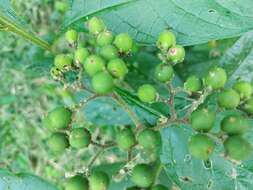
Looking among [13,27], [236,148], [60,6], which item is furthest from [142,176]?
[60,6]

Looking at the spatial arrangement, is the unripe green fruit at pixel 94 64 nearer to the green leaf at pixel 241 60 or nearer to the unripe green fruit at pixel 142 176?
the unripe green fruit at pixel 142 176

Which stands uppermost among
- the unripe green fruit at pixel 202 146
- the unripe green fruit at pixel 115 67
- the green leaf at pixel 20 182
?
the unripe green fruit at pixel 115 67

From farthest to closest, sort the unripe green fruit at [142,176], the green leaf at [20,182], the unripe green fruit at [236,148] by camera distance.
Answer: the green leaf at [20,182]
the unripe green fruit at [142,176]
the unripe green fruit at [236,148]

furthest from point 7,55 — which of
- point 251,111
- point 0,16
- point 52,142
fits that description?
point 251,111

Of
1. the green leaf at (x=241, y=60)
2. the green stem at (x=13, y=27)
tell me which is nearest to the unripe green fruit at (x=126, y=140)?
the green stem at (x=13, y=27)

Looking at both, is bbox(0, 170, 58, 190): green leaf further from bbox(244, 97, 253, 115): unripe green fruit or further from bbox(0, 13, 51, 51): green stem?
bbox(244, 97, 253, 115): unripe green fruit

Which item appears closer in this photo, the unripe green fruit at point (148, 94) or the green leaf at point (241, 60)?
the unripe green fruit at point (148, 94)

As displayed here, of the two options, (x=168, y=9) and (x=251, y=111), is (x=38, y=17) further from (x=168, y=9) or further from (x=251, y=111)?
(x=251, y=111)
